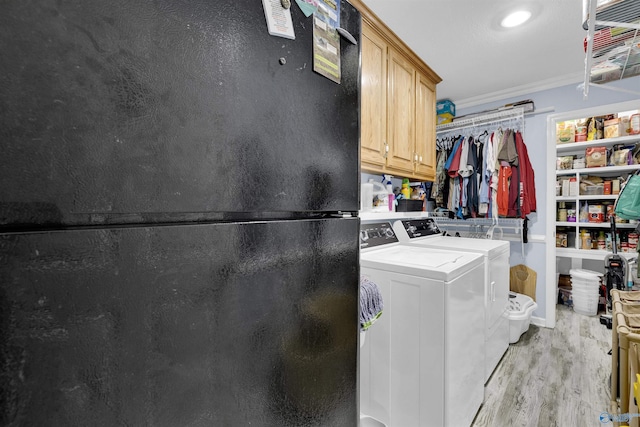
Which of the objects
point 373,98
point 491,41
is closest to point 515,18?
point 491,41

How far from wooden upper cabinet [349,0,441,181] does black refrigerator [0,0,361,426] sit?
108 cm

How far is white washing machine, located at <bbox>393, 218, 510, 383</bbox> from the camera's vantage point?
6.23 feet

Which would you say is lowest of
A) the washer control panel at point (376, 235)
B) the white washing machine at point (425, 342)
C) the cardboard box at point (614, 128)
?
the white washing machine at point (425, 342)

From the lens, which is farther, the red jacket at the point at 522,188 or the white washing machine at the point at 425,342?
the red jacket at the point at 522,188

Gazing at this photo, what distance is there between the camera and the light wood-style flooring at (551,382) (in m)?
1.70

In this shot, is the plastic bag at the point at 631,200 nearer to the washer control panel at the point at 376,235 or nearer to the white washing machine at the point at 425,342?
the white washing machine at the point at 425,342

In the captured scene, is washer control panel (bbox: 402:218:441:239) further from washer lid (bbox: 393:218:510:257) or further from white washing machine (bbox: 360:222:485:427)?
white washing machine (bbox: 360:222:485:427)

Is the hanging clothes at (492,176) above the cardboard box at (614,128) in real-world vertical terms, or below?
below

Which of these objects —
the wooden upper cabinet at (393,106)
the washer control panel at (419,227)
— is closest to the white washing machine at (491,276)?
the washer control panel at (419,227)

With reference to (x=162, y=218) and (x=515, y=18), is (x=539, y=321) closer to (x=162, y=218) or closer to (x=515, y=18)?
(x=515, y=18)

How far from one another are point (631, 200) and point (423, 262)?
6.43 ft

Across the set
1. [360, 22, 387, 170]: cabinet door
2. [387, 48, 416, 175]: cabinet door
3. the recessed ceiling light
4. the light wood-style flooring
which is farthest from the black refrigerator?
the recessed ceiling light

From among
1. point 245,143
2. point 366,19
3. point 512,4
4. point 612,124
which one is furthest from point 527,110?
point 245,143

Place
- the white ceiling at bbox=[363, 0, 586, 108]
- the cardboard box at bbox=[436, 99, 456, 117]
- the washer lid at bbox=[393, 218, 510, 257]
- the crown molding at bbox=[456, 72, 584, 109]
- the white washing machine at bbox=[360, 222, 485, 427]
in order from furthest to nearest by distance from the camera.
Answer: the cardboard box at bbox=[436, 99, 456, 117]
the crown molding at bbox=[456, 72, 584, 109]
the washer lid at bbox=[393, 218, 510, 257]
the white ceiling at bbox=[363, 0, 586, 108]
the white washing machine at bbox=[360, 222, 485, 427]
